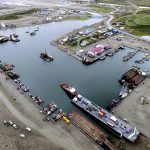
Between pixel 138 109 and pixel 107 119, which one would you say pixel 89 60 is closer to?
pixel 138 109

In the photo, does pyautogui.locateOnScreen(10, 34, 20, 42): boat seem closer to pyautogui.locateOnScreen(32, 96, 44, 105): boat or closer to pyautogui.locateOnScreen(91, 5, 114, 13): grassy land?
pyautogui.locateOnScreen(32, 96, 44, 105): boat

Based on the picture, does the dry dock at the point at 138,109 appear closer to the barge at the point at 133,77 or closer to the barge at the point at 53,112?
the barge at the point at 133,77

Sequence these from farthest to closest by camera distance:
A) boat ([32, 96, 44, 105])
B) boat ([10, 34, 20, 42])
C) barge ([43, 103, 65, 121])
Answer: boat ([10, 34, 20, 42]), boat ([32, 96, 44, 105]), barge ([43, 103, 65, 121])

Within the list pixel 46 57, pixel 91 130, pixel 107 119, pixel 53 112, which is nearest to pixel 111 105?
pixel 107 119

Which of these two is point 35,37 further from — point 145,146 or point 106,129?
point 145,146

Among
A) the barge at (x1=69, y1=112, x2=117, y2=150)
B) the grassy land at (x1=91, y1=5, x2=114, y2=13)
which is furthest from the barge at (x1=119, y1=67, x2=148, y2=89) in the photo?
the grassy land at (x1=91, y1=5, x2=114, y2=13)
